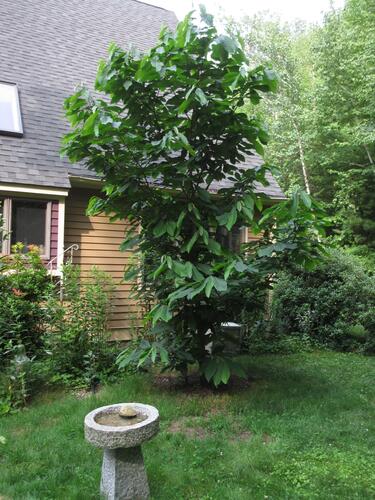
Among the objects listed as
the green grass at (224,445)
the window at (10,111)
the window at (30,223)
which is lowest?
the green grass at (224,445)

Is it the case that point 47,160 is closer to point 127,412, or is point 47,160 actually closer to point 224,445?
point 127,412

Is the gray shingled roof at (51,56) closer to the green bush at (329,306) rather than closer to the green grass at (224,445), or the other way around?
the green bush at (329,306)

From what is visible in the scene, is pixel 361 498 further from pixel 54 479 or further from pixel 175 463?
pixel 54 479

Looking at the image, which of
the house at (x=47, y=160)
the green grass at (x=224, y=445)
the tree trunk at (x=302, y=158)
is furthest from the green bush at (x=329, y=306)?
the tree trunk at (x=302, y=158)

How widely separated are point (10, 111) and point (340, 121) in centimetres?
1179

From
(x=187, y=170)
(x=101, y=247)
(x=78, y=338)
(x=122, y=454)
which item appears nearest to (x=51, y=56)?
(x=101, y=247)

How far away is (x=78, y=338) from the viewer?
525cm

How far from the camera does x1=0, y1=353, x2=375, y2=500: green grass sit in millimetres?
2891

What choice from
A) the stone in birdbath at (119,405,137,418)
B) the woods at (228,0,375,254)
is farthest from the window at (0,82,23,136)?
the woods at (228,0,375,254)

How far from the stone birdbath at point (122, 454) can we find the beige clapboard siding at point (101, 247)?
168 inches

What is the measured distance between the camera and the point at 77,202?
285 inches

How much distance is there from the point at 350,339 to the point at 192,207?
200 inches

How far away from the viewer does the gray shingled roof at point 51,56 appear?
271 inches

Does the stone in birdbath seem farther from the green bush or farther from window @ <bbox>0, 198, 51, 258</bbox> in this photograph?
the green bush
